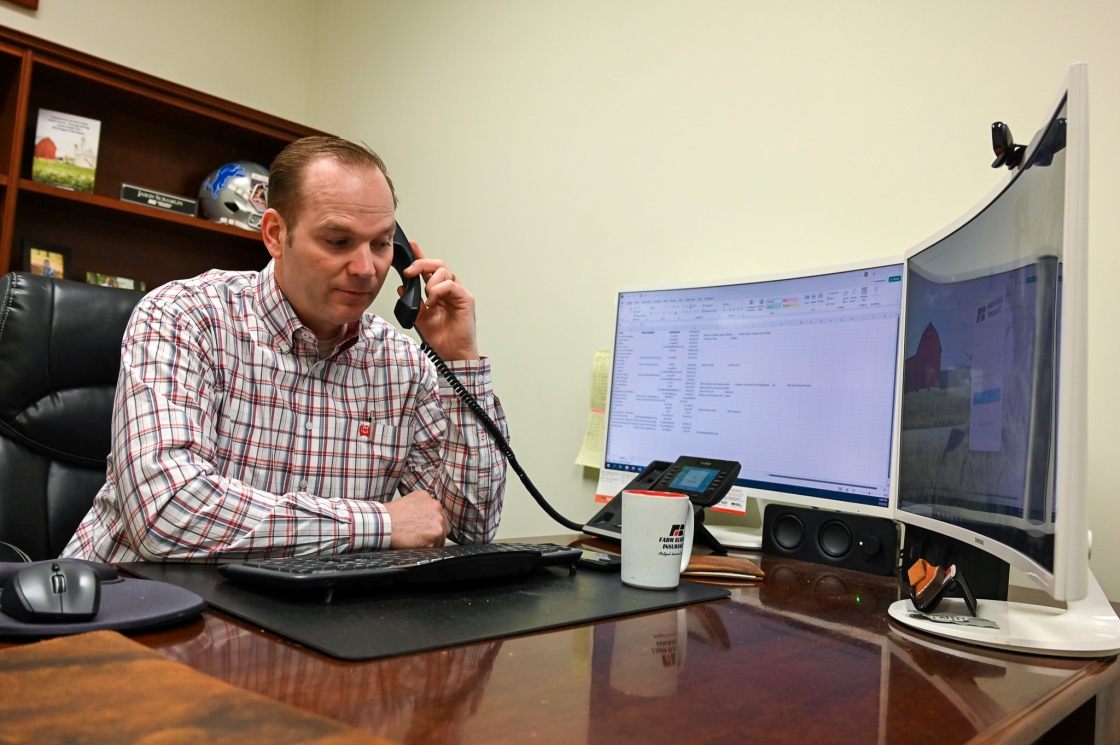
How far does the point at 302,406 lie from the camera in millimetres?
1383

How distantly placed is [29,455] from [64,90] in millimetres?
1463

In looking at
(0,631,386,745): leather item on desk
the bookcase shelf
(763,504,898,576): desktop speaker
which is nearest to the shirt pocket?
(763,504,898,576): desktop speaker

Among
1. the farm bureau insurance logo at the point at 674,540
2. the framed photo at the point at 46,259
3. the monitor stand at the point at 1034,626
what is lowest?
the monitor stand at the point at 1034,626

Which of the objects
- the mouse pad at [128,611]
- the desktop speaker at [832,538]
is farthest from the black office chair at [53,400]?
the desktop speaker at [832,538]

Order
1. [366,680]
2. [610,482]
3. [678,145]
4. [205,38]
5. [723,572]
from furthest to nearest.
A: [205,38]
[678,145]
[610,482]
[723,572]
[366,680]

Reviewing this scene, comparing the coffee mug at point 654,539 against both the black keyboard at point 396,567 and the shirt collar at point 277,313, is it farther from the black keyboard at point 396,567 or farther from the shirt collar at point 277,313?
the shirt collar at point 277,313

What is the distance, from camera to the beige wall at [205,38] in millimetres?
2381

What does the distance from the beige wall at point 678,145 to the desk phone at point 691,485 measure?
1.47ft

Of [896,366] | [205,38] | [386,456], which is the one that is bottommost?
[386,456]

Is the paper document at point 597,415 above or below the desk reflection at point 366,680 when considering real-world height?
above

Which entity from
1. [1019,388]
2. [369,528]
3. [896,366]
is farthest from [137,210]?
[1019,388]

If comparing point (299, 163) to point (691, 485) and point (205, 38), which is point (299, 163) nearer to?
point (691, 485)

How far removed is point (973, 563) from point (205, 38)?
2.67 meters

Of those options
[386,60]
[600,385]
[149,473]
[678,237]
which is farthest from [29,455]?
[386,60]
